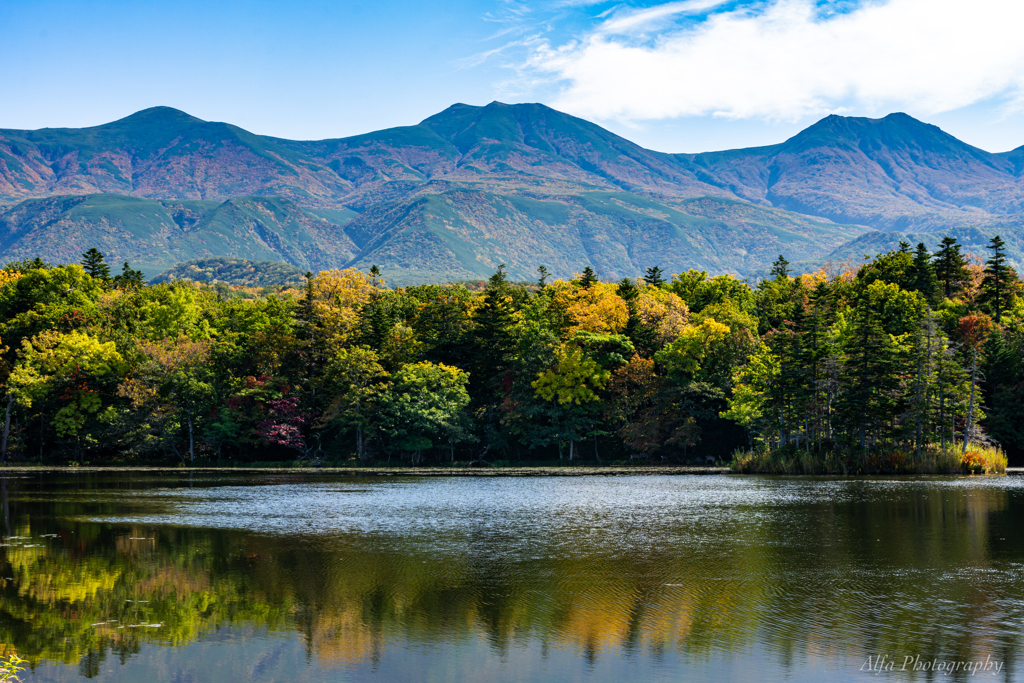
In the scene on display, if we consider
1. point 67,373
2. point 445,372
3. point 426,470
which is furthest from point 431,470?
point 67,373

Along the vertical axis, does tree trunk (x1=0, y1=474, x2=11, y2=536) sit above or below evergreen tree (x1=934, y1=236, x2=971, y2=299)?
below

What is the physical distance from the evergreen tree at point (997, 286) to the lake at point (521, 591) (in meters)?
53.1

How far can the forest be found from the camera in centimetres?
8350

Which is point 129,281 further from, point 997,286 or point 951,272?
point 997,286

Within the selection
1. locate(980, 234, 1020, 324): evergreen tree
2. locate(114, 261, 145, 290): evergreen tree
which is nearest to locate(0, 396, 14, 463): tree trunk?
locate(114, 261, 145, 290): evergreen tree

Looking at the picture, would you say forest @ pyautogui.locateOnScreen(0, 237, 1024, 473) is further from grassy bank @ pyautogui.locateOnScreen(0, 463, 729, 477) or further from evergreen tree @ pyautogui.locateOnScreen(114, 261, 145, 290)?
evergreen tree @ pyautogui.locateOnScreen(114, 261, 145, 290)

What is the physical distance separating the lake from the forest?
128 feet

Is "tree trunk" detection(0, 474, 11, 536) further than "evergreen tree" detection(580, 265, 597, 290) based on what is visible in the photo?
No

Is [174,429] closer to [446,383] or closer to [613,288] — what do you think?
[446,383]

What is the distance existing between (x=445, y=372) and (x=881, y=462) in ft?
142

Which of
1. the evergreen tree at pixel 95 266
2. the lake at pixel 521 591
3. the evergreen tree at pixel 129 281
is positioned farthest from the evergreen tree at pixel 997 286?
the evergreen tree at pixel 95 266

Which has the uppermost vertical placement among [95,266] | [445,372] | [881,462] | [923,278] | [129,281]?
[95,266]

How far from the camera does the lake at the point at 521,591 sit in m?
16.8

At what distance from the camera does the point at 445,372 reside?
8775 cm
